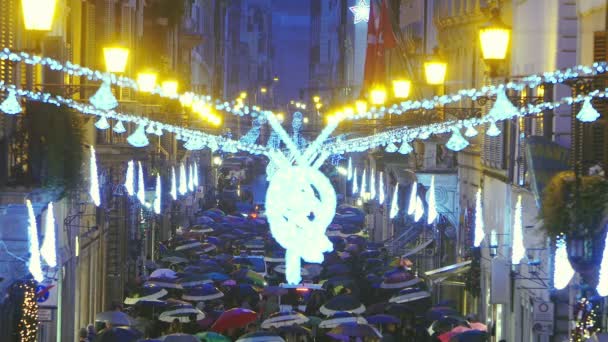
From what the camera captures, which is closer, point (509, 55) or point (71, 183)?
point (71, 183)

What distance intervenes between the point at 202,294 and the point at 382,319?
5289mm

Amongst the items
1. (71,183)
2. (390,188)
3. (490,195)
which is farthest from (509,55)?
(390,188)

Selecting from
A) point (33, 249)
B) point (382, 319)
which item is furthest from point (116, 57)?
point (382, 319)

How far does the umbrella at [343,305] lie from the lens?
3192 cm

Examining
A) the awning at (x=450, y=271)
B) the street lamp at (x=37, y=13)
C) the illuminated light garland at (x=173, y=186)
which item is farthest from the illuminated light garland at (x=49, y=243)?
the illuminated light garland at (x=173, y=186)

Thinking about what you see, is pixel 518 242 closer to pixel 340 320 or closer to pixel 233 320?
pixel 340 320

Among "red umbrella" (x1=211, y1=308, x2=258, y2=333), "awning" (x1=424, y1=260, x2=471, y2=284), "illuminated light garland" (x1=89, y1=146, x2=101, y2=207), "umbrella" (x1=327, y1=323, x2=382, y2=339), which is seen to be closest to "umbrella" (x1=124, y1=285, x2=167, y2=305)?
"illuminated light garland" (x1=89, y1=146, x2=101, y2=207)

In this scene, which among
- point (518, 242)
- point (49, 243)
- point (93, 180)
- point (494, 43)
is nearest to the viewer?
point (494, 43)

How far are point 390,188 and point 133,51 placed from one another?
18.2 m

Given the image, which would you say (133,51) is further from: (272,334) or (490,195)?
(272,334)

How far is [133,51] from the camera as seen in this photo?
44.8 metres

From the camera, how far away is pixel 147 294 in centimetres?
3419

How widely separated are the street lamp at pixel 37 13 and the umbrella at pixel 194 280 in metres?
23.7

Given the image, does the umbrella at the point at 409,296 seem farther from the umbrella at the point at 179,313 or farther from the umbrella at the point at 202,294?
the umbrella at the point at 179,313
